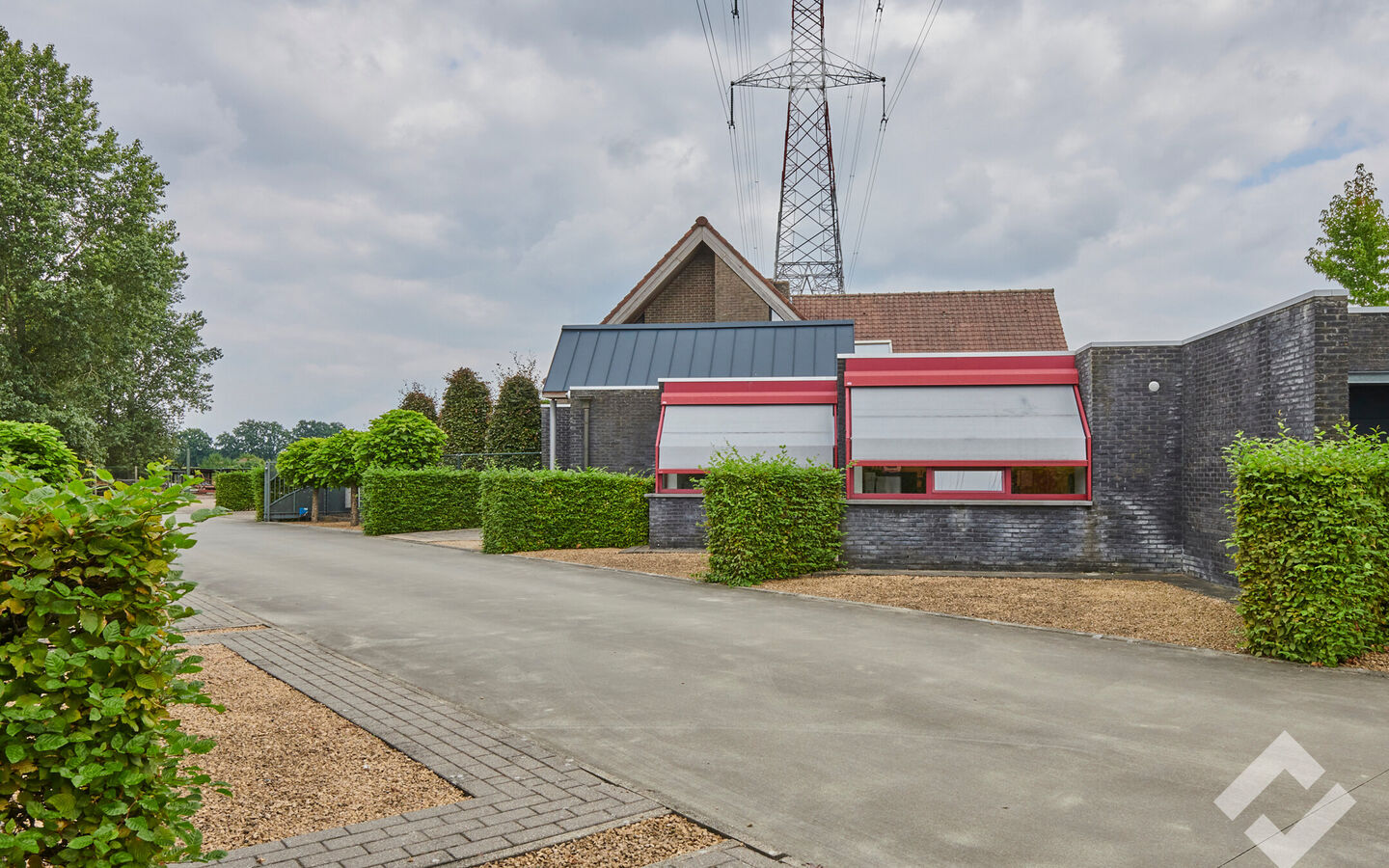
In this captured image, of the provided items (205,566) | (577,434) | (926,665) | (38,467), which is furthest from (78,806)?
(577,434)

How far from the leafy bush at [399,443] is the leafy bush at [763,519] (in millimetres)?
17612

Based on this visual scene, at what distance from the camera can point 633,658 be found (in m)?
8.09

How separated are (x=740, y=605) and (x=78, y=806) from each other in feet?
→ 28.9

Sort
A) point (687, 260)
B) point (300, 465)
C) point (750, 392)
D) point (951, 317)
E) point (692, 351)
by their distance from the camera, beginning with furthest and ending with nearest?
point (300, 465)
point (951, 317)
point (687, 260)
point (692, 351)
point (750, 392)

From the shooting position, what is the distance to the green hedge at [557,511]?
18500 mm

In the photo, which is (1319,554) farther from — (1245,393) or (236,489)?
(236,489)

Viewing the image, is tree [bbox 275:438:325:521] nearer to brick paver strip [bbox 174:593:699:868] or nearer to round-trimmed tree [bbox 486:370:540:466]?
round-trimmed tree [bbox 486:370:540:466]

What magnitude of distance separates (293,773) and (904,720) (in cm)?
381

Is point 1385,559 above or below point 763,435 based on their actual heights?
below

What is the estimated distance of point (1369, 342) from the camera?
1305 cm

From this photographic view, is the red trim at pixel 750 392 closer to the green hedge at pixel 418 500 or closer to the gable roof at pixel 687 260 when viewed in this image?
the gable roof at pixel 687 260

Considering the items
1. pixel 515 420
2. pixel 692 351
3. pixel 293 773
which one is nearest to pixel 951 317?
pixel 692 351

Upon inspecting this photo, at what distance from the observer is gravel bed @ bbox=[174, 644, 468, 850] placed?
4.36 m

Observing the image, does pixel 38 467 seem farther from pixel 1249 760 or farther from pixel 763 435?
pixel 1249 760
